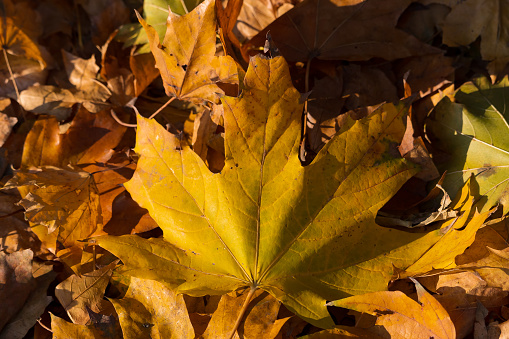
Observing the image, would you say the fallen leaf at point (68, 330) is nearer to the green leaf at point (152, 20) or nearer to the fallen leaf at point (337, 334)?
the fallen leaf at point (337, 334)

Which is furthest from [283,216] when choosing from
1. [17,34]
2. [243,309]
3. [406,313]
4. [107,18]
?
[17,34]

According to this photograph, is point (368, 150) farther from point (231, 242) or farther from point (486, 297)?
point (486, 297)

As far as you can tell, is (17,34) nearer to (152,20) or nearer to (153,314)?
(152,20)

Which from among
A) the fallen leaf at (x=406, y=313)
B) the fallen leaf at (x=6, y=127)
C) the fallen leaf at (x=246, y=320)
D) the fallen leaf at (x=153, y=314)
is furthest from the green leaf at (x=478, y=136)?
the fallen leaf at (x=6, y=127)

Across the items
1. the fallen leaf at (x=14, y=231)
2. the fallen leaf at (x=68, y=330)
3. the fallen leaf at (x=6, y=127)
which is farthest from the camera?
the fallen leaf at (x=6, y=127)

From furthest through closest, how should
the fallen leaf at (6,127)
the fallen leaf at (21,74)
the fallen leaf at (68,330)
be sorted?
1. the fallen leaf at (21,74)
2. the fallen leaf at (6,127)
3. the fallen leaf at (68,330)

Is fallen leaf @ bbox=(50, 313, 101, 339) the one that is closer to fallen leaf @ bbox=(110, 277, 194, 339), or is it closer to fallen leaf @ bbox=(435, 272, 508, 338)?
fallen leaf @ bbox=(110, 277, 194, 339)

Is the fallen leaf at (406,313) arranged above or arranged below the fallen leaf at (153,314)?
below
